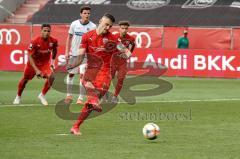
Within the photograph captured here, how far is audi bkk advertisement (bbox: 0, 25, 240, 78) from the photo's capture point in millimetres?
31438

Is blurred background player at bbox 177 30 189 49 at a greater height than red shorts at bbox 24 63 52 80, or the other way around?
red shorts at bbox 24 63 52 80

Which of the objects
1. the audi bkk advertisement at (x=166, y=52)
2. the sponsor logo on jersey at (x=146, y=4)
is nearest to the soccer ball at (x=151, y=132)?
the audi bkk advertisement at (x=166, y=52)

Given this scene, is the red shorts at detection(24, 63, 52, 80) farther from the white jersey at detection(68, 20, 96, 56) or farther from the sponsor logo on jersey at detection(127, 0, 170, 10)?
the sponsor logo on jersey at detection(127, 0, 170, 10)

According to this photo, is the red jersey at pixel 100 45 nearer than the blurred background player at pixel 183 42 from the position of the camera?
Yes

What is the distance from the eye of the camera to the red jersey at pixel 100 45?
47.9 feet

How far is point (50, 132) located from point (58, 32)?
2327 cm

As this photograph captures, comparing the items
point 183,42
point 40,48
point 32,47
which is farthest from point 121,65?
point 183,42

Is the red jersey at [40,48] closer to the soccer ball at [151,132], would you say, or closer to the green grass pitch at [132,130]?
the green grass pitch at [132,130]

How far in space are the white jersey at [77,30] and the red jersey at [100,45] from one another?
221 inches

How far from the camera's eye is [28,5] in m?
45.3

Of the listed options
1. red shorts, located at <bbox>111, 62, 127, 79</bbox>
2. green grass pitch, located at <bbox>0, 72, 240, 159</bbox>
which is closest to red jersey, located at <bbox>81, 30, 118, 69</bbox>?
green grass pitch, located at <bbox>0, 72, 240, 159</bbox>

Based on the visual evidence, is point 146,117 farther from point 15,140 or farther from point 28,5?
point 28,5

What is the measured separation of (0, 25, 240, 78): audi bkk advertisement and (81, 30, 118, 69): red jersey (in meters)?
16.8

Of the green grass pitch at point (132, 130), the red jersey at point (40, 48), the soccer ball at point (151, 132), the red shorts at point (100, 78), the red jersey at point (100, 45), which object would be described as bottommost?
the green grass pitch at point (132, 130)
